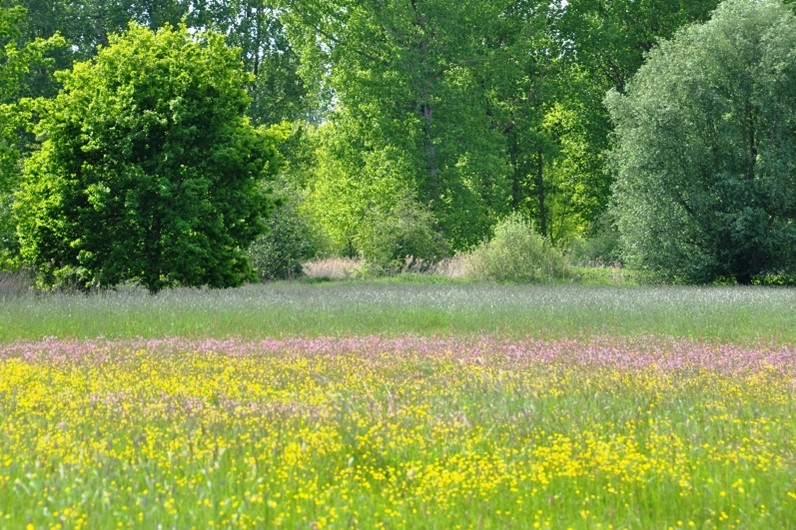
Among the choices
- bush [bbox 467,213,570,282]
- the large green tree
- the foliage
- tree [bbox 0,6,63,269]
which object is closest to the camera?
the foliage

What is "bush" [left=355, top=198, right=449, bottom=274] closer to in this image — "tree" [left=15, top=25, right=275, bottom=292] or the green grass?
"tree" [left=15, top=25, right=275, bottom=292]

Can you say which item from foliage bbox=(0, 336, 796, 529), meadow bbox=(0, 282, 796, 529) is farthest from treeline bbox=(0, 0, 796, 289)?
foliage bbox=(0, 336, 796, 529)

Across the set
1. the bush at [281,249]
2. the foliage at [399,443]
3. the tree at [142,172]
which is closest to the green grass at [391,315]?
the tree at [142,172]

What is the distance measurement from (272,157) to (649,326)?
1426 centimetres

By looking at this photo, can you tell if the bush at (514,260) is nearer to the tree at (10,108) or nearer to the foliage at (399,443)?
the tree at (10,108)

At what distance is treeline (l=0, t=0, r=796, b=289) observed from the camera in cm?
2647

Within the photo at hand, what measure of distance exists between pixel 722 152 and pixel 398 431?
30.6 meters

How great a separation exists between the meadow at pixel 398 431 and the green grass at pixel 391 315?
0.71 metres

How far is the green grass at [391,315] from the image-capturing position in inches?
651

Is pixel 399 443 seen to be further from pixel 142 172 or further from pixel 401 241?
pixel 401 241

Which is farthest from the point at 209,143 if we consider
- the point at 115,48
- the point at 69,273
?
the point at 69,273

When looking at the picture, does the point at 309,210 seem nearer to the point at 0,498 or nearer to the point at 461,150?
the point at 461,150

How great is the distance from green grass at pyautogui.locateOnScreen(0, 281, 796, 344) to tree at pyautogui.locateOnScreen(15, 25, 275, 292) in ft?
10.5

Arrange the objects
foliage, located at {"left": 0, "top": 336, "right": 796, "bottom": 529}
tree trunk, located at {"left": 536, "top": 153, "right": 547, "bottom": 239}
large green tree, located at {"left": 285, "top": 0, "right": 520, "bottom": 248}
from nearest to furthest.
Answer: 1. foliage, located at {"left": 0, "top": 336, "right": 796, "bottom": 529}
2. large green tree, located at {"left": 285, "top": 0, "right": 520, "bottom": 248}
3. tree trunk, located at {"left": 536, "top": 153, "right": 547, "bottom": 239}
